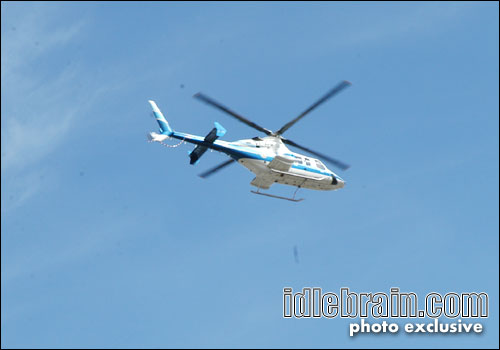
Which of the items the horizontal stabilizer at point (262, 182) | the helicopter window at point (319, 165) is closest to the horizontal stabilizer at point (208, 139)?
the horizontal stabilizer at point (262, 182)

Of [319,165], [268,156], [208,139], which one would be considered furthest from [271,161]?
[319,165]

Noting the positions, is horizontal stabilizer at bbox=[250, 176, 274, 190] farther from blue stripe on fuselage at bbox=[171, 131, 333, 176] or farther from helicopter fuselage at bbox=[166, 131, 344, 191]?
blue stripe on fuselage at bbox=[171, 131, 333, 176]

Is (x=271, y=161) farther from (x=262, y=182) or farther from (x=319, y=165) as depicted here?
(x=319, y=165)

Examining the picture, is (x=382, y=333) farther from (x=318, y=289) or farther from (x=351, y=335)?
(x=318, y=289)

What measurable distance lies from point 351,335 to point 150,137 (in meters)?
16.3

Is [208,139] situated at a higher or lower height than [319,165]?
lower

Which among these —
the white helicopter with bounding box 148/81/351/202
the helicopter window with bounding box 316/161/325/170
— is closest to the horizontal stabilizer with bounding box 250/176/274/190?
the white helicopter with bounding box 148/81/351/202

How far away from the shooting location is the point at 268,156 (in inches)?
2254

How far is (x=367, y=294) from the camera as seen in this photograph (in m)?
52.2

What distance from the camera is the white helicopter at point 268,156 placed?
54.7m

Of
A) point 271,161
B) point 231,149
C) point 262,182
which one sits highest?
point 231,149

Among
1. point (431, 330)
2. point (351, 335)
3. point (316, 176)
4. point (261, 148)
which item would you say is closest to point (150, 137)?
point (261, 148)

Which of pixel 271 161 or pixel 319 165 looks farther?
pixel 319 165

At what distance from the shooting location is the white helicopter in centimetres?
5469
